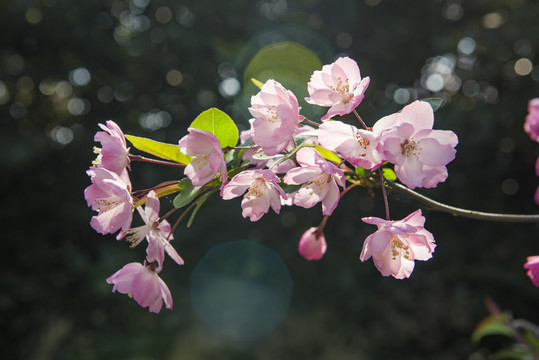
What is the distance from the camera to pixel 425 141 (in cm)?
71

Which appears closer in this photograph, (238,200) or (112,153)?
(112,153)

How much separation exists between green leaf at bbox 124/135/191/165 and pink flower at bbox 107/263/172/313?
0.20 meters

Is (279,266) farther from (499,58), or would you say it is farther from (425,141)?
(425,141)

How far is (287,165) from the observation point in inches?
32.1

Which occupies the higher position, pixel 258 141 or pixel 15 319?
pixel 258 141

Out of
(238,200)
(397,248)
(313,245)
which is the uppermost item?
(397,248)

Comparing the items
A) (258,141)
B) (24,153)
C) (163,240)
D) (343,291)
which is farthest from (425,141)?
(24,153)

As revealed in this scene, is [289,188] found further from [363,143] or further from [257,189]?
[363,143]

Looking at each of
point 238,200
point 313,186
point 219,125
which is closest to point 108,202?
point 219,125

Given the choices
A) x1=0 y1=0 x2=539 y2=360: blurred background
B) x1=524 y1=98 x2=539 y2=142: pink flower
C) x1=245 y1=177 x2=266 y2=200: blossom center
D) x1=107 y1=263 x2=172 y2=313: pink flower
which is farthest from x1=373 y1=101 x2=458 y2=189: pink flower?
x1=0 y1=0 x2=539 y2=360: blurred background

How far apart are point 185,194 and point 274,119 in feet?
0.61

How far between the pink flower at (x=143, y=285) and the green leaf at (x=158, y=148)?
0.66ft

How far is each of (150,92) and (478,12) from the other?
10.7 feet

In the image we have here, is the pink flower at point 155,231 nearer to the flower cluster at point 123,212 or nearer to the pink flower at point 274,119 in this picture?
the flower cluster at point 123,212
